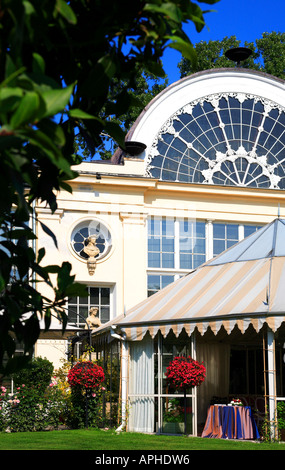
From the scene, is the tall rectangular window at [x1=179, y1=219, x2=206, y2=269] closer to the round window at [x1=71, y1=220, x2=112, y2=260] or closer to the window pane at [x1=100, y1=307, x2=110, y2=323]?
the round window at [x1=71, y1=220, x2=112, y2=260]

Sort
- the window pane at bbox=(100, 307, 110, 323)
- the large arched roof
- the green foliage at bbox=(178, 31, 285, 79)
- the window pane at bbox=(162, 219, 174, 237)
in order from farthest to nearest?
1. the green foliage at bbox=(178, 31, 285, 79)
2. the large arched roof
3. the window pane at bbox=(162, 219, 174, 237)
4. the window pane at bbox=(100, 307, 110, 323)

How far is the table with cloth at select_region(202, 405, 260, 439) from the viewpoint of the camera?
13.4 meters

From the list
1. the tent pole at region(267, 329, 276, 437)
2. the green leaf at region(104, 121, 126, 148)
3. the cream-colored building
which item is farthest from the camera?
the cream-colored building

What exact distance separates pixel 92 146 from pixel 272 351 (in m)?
10.6

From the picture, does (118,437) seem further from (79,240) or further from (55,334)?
(79,240)

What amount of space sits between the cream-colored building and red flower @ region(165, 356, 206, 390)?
6661mm

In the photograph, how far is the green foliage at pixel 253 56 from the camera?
34.9 meters

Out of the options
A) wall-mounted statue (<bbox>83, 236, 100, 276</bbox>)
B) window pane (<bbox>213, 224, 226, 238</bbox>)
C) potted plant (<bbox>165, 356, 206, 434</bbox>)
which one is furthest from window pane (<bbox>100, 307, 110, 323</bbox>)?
potted plant (<bbox>165, 356, 206, 434</bbox>)

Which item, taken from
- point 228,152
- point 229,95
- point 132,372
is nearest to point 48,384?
point 132,372

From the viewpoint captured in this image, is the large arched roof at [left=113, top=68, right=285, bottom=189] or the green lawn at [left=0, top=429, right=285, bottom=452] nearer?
the green lawn at [left=0, top=429, right=285, bottom=452]

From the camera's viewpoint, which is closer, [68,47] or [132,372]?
[68,47]

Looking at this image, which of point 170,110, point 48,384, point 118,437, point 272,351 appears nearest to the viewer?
point 272,351

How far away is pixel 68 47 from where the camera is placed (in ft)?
8.52

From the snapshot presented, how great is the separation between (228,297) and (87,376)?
4.11 meters
